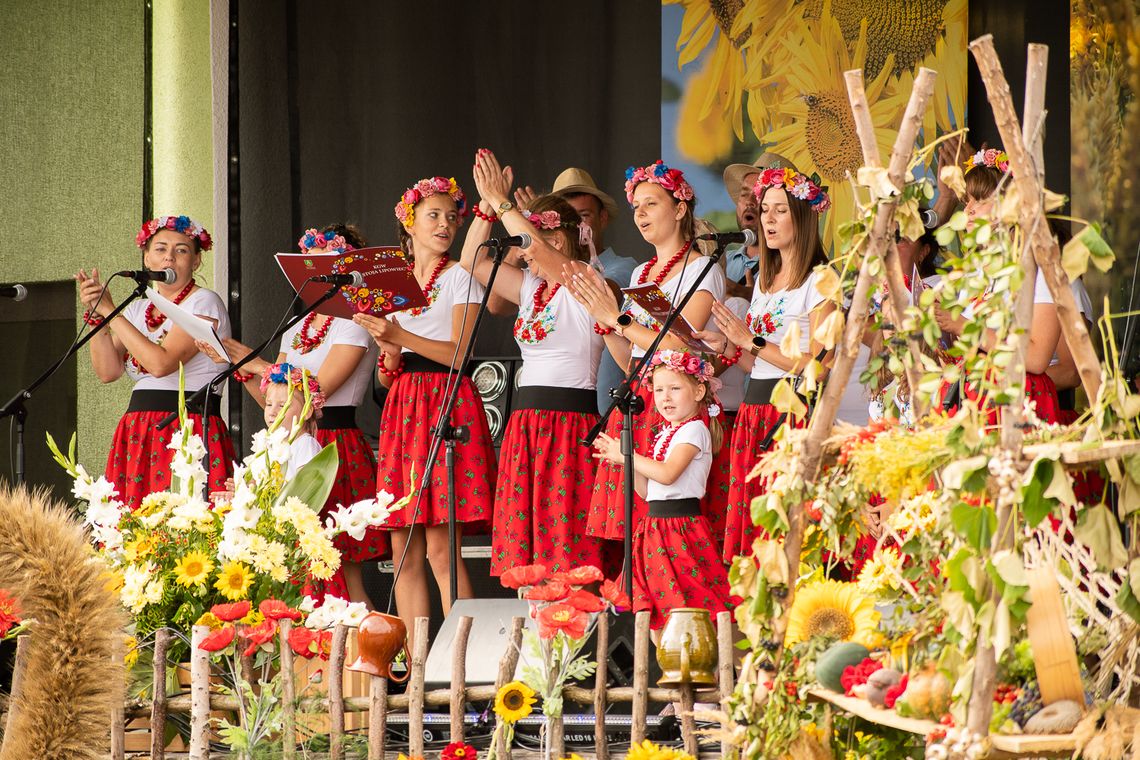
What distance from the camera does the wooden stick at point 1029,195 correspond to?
1.41 metres

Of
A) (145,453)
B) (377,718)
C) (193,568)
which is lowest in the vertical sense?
(377,718)

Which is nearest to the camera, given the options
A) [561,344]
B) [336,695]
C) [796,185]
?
[336,695]

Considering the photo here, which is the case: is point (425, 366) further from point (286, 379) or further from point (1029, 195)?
point (1029, 195)

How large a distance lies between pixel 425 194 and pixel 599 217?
0.59 m

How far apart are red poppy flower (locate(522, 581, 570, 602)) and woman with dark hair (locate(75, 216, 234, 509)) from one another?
2.56 meters

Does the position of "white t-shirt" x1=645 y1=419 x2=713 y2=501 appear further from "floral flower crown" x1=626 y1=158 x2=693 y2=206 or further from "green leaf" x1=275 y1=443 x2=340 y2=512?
"green leaf" x1=275 y1=443 x2=340 y2=512

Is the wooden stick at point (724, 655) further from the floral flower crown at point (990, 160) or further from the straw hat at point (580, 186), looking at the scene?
the straw hat at point (580, 186)

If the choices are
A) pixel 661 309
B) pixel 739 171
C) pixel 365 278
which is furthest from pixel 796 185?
pixel 365 278

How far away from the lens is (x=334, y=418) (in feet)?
14.9

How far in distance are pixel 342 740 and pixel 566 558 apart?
166 centimetres

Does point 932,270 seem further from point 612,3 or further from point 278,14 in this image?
point 278,14

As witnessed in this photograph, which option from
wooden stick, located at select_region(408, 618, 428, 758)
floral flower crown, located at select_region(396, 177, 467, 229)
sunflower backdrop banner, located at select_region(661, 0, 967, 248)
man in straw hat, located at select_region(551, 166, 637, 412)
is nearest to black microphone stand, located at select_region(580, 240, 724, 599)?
man in straw hat, located at select_region(551, 166, 637, 412)

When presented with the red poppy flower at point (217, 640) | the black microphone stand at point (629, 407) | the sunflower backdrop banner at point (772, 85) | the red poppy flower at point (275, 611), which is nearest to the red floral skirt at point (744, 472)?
the black microphone stand at point (629, 407)

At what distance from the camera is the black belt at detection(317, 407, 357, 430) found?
14.9 feet
